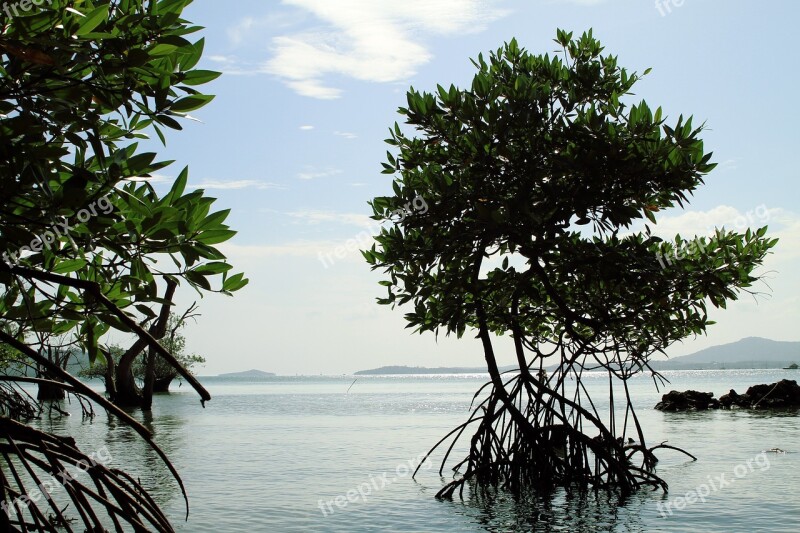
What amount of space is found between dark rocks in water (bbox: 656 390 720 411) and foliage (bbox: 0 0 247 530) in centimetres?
3594

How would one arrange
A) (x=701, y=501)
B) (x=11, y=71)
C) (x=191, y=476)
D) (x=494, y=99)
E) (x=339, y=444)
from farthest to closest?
(x=339, y=444) < (x=191, y=476) < (x=701, y=501) < (x=494, y=99) < (x=11, y=71)

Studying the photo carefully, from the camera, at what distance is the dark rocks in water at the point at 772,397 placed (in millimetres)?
36438

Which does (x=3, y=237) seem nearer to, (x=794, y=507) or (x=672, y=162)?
(x=672, y=162)

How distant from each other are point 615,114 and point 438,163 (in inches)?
87.6

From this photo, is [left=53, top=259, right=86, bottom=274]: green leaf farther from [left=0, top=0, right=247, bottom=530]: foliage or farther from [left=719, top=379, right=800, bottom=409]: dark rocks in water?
[left=719, top=379, right=800, bottom=409]: dark rocks in water

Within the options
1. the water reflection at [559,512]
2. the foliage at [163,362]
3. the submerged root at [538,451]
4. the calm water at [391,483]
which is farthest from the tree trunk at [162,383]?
the submerged root at [538,451]

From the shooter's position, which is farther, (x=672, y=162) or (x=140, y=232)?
(x=672, y=162)

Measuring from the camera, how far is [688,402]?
36406 millimetres

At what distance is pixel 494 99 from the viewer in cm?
927

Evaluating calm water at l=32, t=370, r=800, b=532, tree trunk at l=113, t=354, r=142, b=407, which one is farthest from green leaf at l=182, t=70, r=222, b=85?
tree trunk at l=113, t=354, r=142, b=407

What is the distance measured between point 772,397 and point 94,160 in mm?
38891

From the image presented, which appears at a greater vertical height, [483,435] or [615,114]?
[615,114]

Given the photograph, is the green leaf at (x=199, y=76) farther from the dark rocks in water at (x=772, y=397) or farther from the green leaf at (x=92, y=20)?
the dark rocks in water at (x=772, y=397)

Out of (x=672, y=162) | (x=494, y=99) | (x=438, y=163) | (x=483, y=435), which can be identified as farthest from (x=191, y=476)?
(x=672, y=162)
